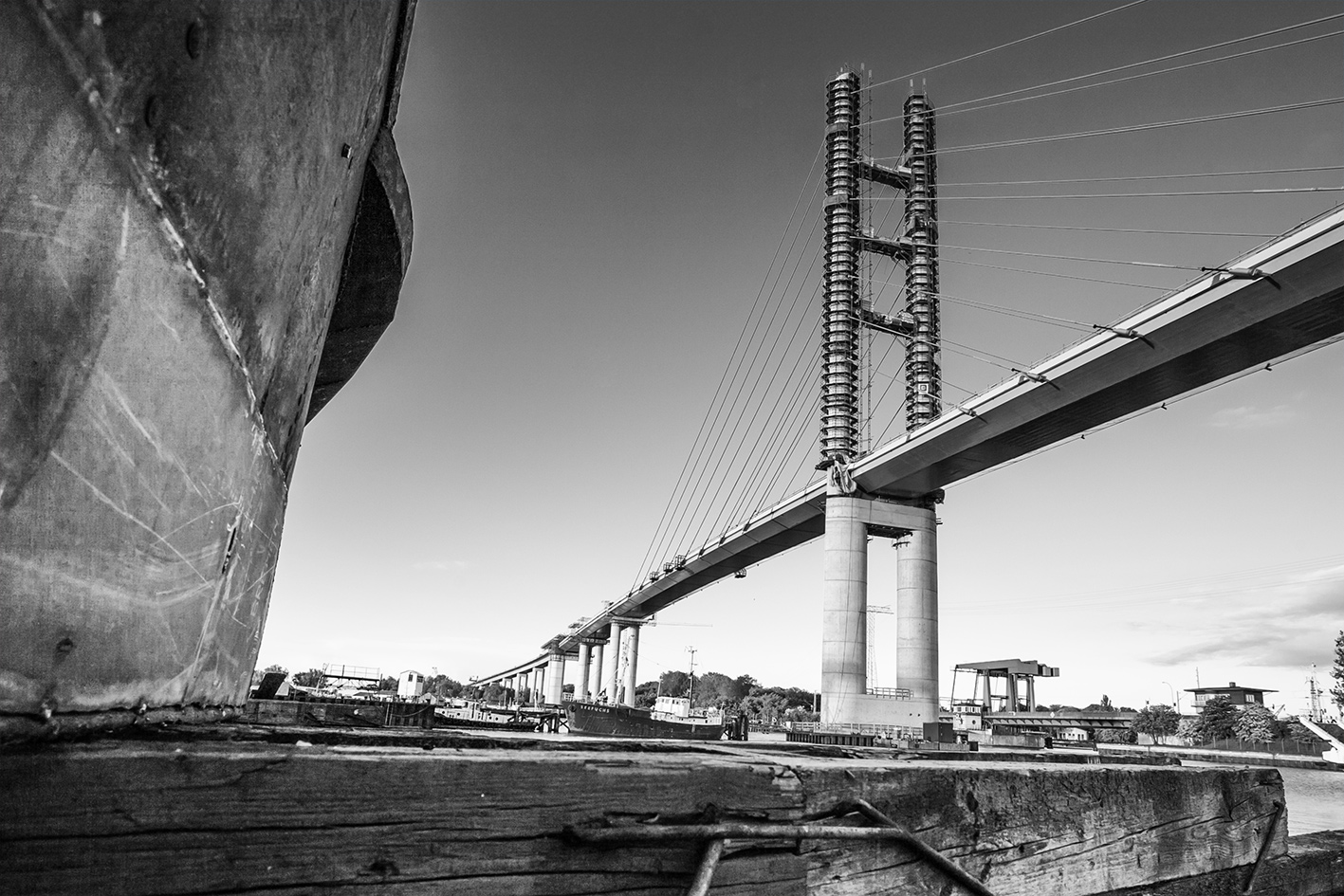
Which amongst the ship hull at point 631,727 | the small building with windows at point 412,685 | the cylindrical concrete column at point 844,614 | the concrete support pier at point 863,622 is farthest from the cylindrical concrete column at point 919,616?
the small building with windows at point 412,685

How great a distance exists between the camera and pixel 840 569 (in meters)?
38.6

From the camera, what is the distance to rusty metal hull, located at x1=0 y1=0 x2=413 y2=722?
3.20 ft

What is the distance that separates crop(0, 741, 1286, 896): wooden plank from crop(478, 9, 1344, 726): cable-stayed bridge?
86.4ft

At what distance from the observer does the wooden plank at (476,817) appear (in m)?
0.97

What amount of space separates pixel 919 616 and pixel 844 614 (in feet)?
12.4

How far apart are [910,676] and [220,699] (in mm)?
39942

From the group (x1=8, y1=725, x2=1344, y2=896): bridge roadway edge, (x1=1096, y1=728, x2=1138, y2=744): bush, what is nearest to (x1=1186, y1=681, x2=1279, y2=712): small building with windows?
(x1=1096, y1=728, x2=1138, y2=744): bush

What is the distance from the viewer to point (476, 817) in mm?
1214

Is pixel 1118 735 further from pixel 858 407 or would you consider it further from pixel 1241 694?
pixel 858 407

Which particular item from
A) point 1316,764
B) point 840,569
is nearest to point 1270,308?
point 840,569

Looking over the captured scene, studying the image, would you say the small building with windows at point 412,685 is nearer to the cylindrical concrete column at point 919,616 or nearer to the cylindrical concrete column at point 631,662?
the cylindrical concrete column at point 631,662

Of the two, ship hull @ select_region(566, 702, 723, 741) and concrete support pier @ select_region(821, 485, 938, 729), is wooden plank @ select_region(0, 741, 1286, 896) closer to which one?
ship hull @ select_region(566, 702, 723, 741)

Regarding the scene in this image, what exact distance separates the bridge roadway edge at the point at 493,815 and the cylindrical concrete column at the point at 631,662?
73539mm

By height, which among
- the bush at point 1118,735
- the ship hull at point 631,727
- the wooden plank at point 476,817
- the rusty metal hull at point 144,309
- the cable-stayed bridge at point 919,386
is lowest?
the bush at point 1118,735
